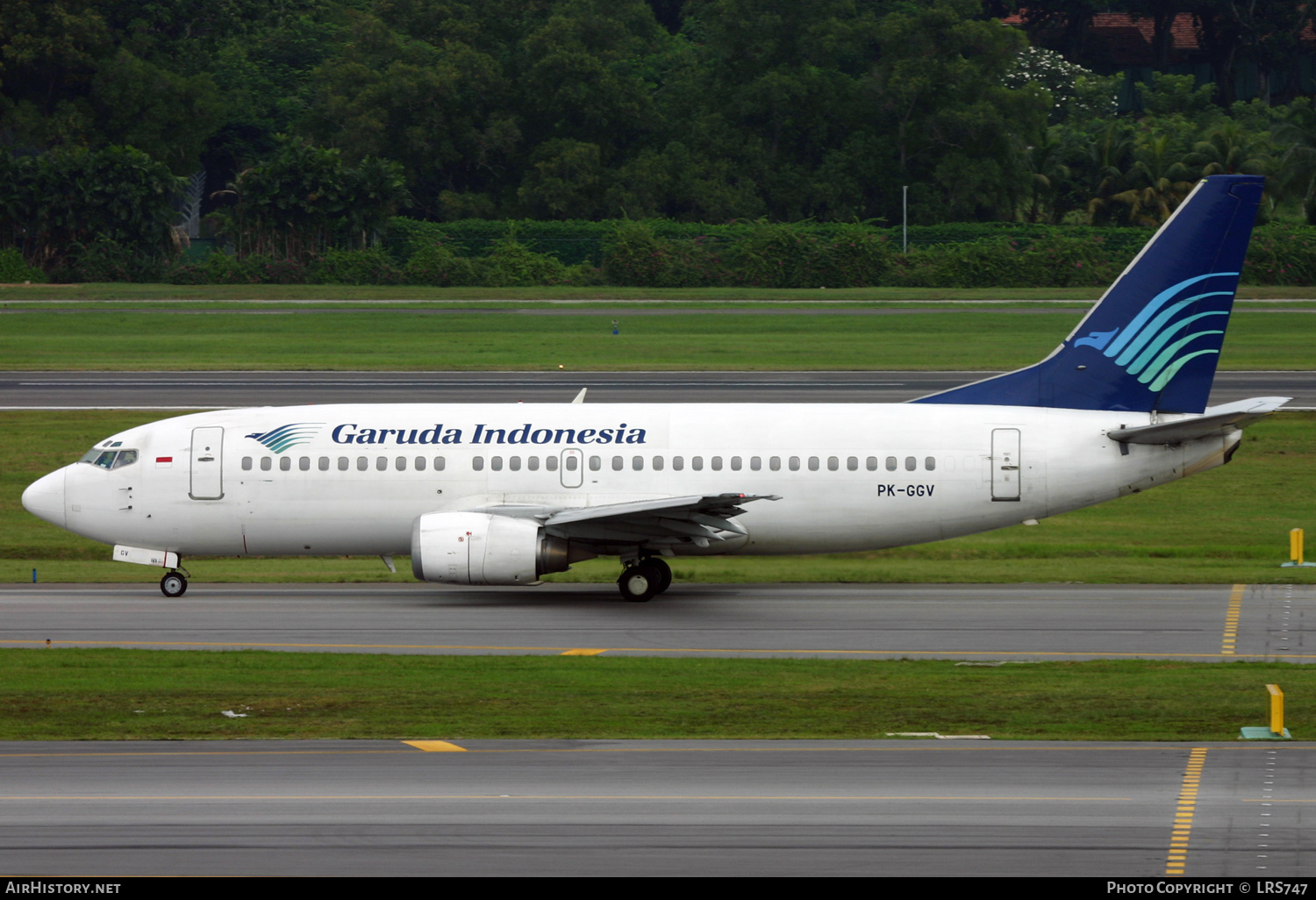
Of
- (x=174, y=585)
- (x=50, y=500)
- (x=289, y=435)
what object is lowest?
(x=174, y=585)

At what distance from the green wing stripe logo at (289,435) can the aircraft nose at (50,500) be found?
3.93 metres

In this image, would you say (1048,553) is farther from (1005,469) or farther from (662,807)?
(662,807)

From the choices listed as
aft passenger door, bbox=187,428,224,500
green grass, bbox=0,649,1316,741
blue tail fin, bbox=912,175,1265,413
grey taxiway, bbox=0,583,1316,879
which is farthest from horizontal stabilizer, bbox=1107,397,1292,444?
aft passenger door, bbox=187,428,224,500

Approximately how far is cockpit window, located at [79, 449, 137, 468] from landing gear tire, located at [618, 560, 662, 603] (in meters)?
10.2

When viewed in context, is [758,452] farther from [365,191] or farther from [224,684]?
[365,191]

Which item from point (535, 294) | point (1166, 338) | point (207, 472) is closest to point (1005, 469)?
point (1166, 338)

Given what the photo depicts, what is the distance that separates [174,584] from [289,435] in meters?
3.74

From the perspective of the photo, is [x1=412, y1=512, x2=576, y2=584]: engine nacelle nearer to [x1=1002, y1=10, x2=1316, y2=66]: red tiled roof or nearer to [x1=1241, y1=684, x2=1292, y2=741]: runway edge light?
[x1=1241, y1=684, x2=1292, y2=741]: runway edge light

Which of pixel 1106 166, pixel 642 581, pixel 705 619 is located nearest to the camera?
pixel 705 619

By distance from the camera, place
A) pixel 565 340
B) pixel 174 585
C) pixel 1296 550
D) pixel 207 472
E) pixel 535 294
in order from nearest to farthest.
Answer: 1. pixel 207 472
2. pixel 174 585
3. pixel 1296 550
4. pixel 565 340
5. pixel 535 294

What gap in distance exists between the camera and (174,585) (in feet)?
103

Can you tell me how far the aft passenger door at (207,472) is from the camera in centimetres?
3123

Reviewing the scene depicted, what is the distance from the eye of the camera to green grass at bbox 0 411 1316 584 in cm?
3381

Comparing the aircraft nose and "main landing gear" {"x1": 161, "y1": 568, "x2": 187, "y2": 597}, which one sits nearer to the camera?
"main landing gear" {"x1": 161, "y1": 568, "x2": 187, "y2": 597}
